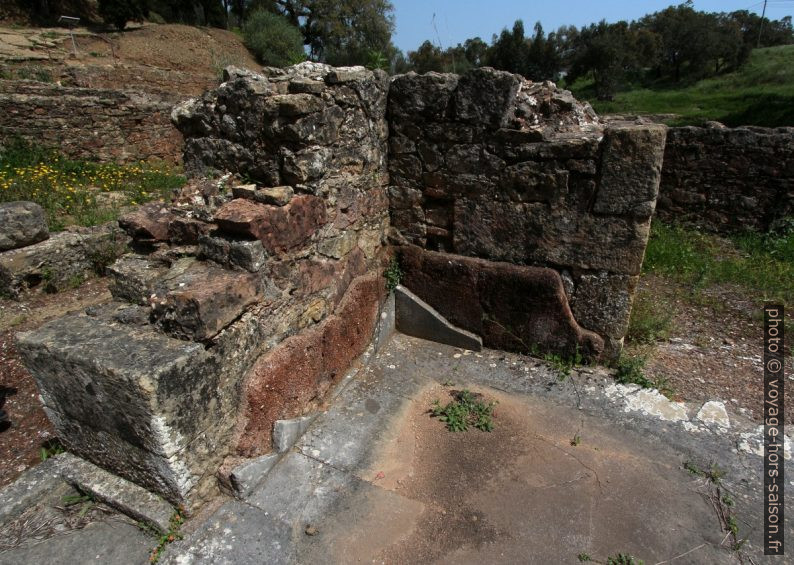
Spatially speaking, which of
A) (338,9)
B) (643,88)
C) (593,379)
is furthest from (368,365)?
(643,88)

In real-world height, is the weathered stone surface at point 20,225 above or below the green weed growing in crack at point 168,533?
above

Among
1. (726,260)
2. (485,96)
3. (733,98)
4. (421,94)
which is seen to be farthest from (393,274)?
(733,98)

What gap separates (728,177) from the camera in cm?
628

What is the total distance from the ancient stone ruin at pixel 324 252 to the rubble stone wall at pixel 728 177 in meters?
4.21

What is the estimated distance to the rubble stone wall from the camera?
19.6ft

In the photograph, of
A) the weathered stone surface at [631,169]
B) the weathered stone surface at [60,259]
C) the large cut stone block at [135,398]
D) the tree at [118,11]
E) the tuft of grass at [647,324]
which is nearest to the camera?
the large cut stone block at [135,398]

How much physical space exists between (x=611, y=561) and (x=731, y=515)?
0.68m

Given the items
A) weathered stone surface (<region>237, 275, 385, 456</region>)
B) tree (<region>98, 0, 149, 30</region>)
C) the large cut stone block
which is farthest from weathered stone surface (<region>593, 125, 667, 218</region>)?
tree (<region>98, 0, 149, 30</region>)

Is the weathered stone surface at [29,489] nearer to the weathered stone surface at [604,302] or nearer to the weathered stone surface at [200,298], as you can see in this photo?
the weathered stone surface at [200,298]

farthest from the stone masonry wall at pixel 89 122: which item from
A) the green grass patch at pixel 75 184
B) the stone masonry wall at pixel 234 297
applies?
the stone masonry wall at pixel 234 297

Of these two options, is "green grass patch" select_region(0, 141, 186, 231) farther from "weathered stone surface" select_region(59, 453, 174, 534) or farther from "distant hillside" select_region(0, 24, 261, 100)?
"weathered stone surface" select_region(59, 453, 174, 534)

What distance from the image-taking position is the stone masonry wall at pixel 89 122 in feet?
25.3

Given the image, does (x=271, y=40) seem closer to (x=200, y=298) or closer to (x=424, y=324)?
(x=424, y=324)

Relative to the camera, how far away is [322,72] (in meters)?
2.83
